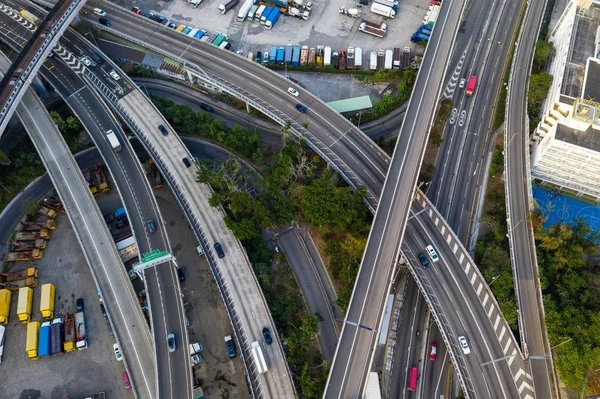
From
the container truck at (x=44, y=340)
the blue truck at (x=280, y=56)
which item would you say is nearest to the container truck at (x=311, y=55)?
the blue truck at (x=280, y=56)

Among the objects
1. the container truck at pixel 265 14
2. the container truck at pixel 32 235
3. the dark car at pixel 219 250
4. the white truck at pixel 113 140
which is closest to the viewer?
the dark car at pixel 219 250

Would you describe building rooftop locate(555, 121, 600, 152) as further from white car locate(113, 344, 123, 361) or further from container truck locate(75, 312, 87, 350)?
container truck locate(75, 312, 87, 350)

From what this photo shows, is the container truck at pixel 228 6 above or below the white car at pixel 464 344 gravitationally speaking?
above

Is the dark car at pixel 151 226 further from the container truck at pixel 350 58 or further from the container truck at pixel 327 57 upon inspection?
the container truck at pixel 350 58

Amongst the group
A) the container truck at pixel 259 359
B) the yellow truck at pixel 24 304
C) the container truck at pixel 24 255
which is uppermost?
the container truck at pixel 24 255

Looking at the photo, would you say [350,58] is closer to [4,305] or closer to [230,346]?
[230,346]

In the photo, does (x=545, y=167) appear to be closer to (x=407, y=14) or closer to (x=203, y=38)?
(x=407, y=14)
